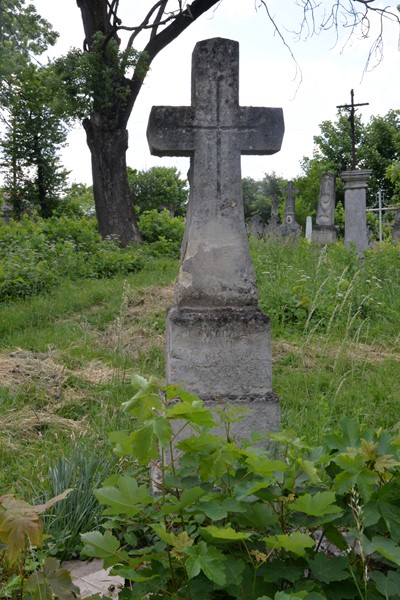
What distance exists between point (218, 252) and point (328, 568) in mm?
2025

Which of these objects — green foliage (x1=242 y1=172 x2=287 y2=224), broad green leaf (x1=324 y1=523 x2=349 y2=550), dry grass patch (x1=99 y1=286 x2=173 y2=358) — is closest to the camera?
broad green leaf (x1=324 y1=523 x2=349 y2=550)

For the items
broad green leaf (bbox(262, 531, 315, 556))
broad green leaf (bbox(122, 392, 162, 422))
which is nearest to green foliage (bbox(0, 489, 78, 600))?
broad green leaf (bbox(122, 392, 162, 422))

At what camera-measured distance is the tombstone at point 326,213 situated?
61.5 ft

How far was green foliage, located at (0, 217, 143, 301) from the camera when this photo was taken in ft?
29.7

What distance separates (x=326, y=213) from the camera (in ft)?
63.2

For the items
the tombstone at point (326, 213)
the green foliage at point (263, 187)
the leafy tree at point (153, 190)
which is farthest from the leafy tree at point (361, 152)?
the tombstone at point (326, 213)

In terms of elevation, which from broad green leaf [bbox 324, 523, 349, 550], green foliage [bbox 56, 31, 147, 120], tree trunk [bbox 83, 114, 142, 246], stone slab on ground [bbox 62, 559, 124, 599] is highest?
green foliage [bbox 56, 31, 147, 120]

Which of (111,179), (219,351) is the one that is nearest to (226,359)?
(219,351)

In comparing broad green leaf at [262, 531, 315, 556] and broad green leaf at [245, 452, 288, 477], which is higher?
broad green leaf at [245, 452, 288, 477]

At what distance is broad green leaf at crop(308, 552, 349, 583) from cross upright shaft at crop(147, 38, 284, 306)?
1883 mm

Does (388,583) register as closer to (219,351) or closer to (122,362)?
(219,351)

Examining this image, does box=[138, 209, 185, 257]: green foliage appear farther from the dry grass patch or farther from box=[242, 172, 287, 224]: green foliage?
box=[242, 172, 287, 224]: green foliage

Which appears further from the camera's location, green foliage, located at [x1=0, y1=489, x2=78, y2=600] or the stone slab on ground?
the stone slab on ground

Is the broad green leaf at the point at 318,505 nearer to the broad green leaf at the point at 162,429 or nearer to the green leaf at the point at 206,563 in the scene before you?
the green leaf at the point at 206,563
